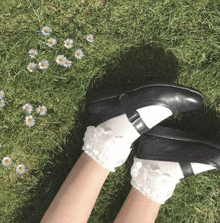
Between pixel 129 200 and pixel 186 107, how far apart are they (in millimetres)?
703

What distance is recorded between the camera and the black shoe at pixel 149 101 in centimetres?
165

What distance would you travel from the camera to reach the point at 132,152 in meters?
1.89

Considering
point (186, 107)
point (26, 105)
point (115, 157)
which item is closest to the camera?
point (115, 157)

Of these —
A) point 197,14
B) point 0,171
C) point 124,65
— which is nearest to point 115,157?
point 124,65

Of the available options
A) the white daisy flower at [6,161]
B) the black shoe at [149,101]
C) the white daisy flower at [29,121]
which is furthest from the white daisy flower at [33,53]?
→ the white daisy flower at [6,161]

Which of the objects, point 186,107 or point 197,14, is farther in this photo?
point 197,14

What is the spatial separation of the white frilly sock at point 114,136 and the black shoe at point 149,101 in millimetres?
29

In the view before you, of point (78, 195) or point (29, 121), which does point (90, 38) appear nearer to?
point (29, 121)

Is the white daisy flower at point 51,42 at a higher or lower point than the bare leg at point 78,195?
higher

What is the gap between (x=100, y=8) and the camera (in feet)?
6.21

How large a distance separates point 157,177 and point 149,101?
0.47 m

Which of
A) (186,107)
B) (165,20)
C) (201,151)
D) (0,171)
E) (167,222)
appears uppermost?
(165,20)

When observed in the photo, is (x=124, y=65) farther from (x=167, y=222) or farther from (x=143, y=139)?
(x=167, y=222)

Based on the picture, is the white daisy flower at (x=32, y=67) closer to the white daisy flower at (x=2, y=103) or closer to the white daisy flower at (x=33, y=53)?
the white daisy flower at (x=33, y=53)
